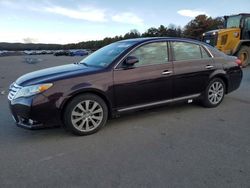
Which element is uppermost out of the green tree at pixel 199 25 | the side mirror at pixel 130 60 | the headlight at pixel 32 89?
the green tree at pixel 199 25

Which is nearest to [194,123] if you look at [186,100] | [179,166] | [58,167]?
[186,100]

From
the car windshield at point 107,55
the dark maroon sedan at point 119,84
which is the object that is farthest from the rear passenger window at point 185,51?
the car windshield at point 107,55

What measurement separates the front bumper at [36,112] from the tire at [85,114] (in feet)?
0.69

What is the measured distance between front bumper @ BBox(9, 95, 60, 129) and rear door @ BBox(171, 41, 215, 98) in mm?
2444

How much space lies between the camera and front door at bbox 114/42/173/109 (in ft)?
15.9

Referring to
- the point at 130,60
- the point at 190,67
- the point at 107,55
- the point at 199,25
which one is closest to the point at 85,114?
the point at 130,60

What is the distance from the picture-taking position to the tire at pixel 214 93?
5.94 m

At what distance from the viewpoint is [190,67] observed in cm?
562

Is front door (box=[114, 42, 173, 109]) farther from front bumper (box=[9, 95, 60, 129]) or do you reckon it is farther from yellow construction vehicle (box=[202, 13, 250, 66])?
yellow construction vehicle (box=[202, 13, 250, 66])

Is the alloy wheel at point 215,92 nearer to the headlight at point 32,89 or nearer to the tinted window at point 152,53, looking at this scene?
the tinted window at point 152,53

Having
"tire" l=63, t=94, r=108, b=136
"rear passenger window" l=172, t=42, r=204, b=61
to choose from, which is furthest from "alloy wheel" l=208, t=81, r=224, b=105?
"tire" l=63, t=94, r=108, b=136

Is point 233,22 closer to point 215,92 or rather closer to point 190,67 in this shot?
point 215,92

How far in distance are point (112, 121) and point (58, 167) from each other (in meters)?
2.00

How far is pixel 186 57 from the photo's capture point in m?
5.66
